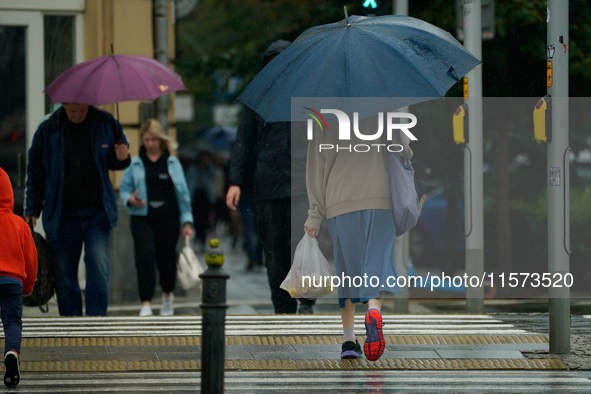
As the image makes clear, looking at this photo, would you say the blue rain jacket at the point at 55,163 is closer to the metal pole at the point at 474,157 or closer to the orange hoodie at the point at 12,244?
the orange hoodie at the point at 12,244

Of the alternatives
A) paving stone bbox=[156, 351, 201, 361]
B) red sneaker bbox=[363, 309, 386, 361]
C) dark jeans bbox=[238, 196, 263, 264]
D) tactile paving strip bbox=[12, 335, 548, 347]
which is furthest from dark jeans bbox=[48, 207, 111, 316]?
dark jeans bbox=[238, 196, 263, 264]

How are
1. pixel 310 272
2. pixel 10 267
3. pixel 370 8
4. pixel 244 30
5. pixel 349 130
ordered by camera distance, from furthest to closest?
pixel 244 30 → pixel 370 8 → pixel 310 272 → pixel 349 130 → pixel 10 267

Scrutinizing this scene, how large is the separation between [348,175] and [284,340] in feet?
4.95

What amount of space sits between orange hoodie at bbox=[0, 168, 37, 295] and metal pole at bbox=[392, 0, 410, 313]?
12.5 feet

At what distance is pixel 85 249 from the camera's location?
820 centimetres

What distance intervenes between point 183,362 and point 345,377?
108 centimetres

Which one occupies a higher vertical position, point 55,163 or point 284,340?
point 55,163

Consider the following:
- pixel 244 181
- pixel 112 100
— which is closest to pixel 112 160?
pixel 112 100

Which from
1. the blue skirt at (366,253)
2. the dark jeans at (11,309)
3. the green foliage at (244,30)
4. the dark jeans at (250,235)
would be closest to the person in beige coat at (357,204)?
the blue skirt at (366,253)

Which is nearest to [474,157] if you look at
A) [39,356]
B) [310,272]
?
[310,272]

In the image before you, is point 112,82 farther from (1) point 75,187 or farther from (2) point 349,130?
(2) point 349,130

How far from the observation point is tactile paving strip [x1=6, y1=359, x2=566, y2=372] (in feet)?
20.7

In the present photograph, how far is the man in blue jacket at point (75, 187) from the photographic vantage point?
26.5 ft

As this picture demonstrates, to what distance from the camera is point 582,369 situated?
6344 mm
